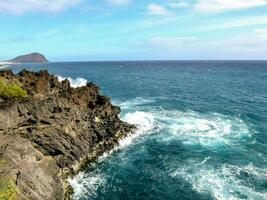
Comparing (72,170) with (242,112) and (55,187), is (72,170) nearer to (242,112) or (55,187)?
(55,187)

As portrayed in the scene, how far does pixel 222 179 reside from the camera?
51.6m

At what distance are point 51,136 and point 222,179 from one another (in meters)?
27.4

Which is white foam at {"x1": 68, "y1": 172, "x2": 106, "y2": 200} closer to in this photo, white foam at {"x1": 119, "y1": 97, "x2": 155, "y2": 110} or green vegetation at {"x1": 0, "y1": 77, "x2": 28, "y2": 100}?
green vegetation at {"x1": 0, "y1": 77, "x2": 28, "y2": 100}

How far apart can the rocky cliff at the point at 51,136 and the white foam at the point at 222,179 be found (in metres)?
17.2

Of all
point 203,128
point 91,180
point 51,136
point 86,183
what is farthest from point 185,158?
point 51,136

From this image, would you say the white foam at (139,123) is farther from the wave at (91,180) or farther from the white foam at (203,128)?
the white foam at (203,128)

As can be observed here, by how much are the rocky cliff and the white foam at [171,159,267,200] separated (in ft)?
56.5

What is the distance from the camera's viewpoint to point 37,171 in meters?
44.9

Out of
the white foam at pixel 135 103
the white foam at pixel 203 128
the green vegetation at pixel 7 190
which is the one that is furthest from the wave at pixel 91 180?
the white foam at pixel 135 103

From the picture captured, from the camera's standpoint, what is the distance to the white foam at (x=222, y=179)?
46859 millimetres

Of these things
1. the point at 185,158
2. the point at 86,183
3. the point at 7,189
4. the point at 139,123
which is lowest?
the point at 86,183

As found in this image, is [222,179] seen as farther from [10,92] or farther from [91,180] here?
[10,92]

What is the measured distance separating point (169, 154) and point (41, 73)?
40239 millimetres

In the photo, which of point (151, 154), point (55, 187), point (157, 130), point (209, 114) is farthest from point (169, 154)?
point (209, 114)
